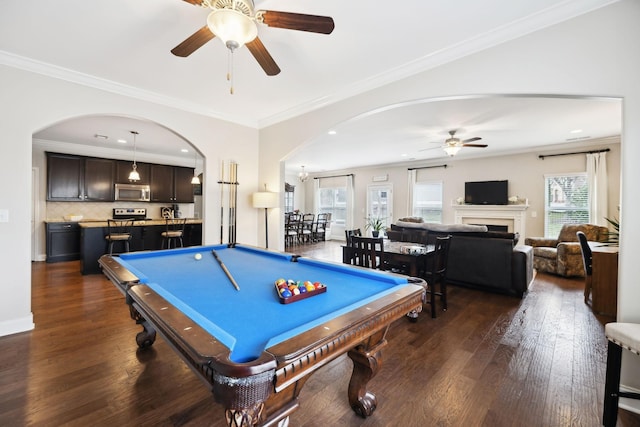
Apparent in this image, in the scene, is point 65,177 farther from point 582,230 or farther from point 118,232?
point 582,230

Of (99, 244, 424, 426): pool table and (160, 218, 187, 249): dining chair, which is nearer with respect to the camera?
(99, 244, 424, 426): pool table

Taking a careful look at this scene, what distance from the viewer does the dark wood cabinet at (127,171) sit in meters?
6.71

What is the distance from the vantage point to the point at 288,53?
2539 mm

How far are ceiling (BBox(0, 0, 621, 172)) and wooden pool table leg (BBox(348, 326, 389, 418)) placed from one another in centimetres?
229

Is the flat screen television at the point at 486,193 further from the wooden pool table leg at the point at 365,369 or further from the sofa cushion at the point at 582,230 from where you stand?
the wooden pool table leg at the point at 365,369

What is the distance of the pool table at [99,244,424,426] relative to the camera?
805 mm

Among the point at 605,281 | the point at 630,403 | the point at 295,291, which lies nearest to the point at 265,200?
the point at 295,291

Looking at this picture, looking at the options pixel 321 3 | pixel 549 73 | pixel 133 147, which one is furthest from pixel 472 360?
pixel 133 147

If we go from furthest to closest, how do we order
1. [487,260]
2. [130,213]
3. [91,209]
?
[130,213] < [91,209] < [487,260]

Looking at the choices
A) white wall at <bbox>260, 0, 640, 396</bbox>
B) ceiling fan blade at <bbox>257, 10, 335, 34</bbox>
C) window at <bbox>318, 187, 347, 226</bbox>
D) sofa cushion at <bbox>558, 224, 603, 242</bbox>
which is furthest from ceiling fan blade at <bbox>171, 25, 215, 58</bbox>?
window at <bbox>318, 187, 347, 226</bbox>

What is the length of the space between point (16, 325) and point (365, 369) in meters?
3.40

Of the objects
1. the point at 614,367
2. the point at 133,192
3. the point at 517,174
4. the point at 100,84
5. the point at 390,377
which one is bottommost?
the point at 390,377

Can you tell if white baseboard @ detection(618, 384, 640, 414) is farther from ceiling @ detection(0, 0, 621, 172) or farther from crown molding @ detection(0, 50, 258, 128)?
crown molding @ detection(0, 50, 258, 128)

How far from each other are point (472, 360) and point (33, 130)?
4674 millimetres
